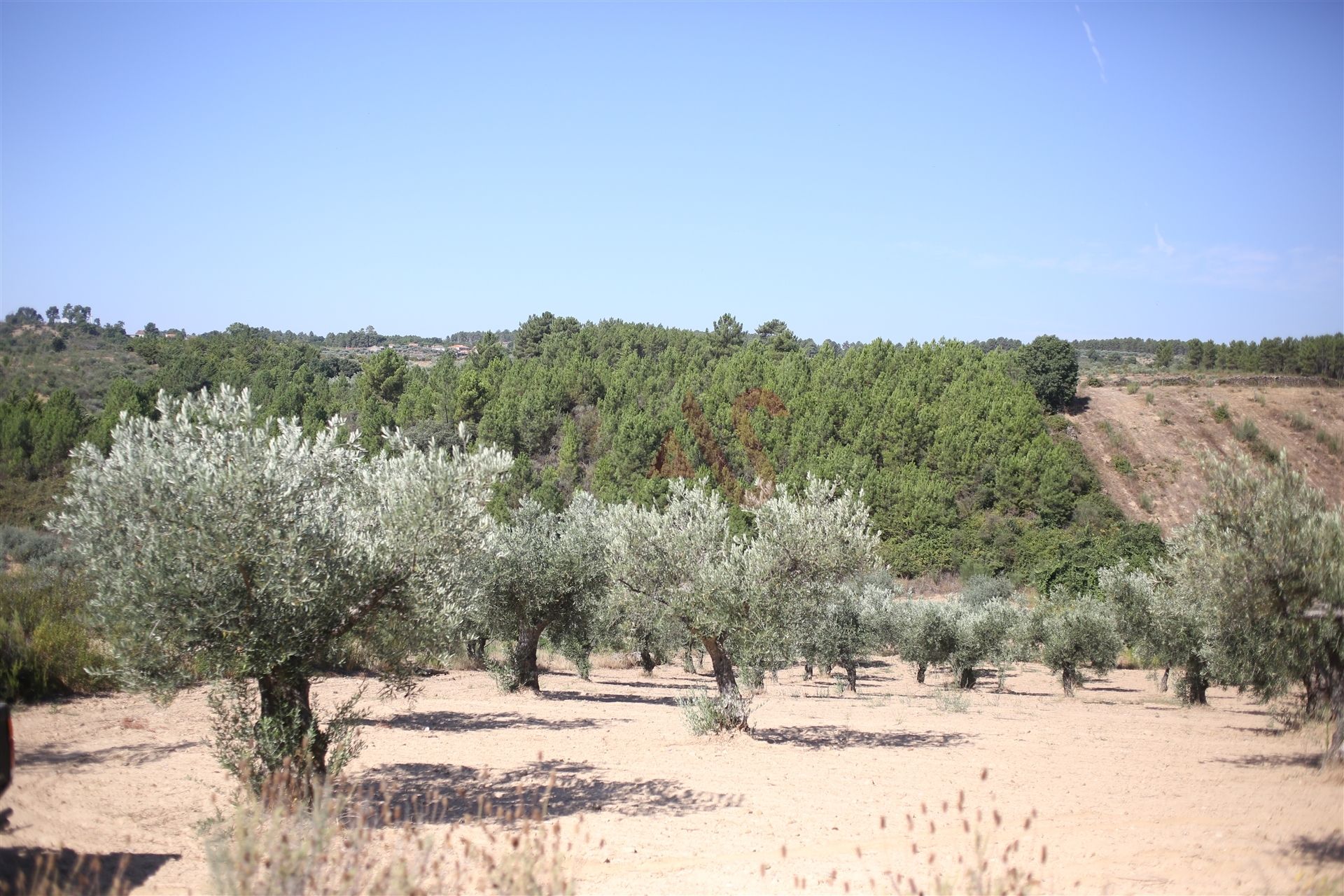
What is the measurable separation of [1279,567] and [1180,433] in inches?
2480

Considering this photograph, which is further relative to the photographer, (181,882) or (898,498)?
(898,498)

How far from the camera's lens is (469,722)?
52.1 ft

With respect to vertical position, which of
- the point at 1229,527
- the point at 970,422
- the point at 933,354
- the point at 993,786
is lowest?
the point at 993,786

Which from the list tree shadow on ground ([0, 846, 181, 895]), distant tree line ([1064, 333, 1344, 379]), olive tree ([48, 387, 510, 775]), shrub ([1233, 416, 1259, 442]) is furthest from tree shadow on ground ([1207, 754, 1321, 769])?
distant tree line ([1064, 333, 1344, 379])

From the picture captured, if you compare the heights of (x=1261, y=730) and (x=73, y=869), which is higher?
(x=73, y=869)

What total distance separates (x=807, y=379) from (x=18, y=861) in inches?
2262

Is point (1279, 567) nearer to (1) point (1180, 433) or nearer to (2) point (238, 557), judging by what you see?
(2) point (238, 557)

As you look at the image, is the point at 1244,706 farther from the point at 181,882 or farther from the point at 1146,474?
the point at 1146,474

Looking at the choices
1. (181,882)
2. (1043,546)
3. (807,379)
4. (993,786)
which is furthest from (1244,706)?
(807,379)

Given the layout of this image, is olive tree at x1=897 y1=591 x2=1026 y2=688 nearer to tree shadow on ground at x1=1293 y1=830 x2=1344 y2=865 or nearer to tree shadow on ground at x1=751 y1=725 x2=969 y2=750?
tree shadow on ground at x1=751 y1=725 x2=969 y2=750

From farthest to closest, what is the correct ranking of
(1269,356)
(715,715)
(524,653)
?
(1269,356)
(524,653)
(715,715)

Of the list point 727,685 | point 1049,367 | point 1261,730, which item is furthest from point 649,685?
point 1049,367

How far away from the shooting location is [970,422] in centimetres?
5594

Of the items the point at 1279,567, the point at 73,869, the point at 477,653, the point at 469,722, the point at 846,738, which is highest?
the point at 1279,567
